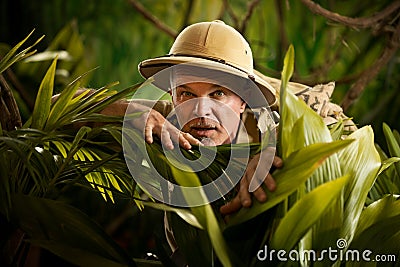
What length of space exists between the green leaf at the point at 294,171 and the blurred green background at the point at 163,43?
152 cm

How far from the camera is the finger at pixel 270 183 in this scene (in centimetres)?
71

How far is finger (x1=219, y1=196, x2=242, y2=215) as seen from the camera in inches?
29.7

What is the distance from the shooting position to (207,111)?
39.0 inches

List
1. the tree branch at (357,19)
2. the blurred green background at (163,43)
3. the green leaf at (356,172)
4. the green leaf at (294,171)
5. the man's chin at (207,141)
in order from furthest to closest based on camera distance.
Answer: the blurred green background at (163,43) < the tree branch at (357,19) < the man's chin at (207,141) < the green leaf at (356,172) < the green leaf at (294,171)

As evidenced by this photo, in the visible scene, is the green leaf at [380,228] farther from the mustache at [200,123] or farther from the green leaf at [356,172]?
the mustache at [200,123]

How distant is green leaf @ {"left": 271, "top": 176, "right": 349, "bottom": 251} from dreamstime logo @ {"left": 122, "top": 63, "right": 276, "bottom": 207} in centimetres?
5

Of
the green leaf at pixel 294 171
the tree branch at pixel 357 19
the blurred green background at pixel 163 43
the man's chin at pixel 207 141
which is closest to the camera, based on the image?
the green leaf at pixel 294 171

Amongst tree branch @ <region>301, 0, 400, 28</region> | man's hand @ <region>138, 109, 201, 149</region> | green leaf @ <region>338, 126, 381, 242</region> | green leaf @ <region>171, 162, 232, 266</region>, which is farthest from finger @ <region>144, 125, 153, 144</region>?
tree branch @ <region>301, 0, 400, 28</region>

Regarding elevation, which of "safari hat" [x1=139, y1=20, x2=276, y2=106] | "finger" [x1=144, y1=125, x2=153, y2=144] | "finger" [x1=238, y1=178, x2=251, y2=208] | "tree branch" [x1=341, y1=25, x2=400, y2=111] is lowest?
"tree branch" [x1=341, y1=25, x2=400, y2=111]

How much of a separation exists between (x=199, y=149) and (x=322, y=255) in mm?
197

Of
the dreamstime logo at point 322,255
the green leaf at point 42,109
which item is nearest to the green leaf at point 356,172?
the dreamstime logo at point 322,255

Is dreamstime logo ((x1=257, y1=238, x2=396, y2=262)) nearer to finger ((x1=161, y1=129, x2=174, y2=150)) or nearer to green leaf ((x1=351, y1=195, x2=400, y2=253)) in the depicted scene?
green leaf ((x1=351, y1=195, x2=400, y2=253))

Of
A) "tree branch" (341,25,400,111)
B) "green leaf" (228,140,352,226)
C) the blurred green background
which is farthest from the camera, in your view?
the blurred green background

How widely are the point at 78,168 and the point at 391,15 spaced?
1.18 m
